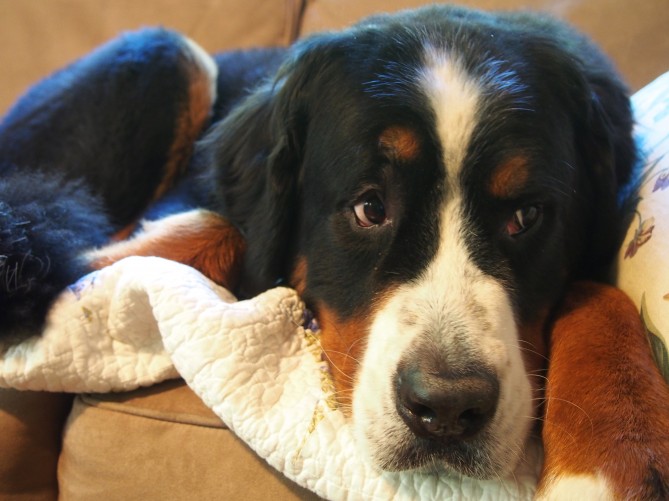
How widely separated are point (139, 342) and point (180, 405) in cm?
18

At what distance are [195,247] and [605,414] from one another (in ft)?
3.63

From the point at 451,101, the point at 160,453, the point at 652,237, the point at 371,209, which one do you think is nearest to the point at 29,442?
the point at 160,453

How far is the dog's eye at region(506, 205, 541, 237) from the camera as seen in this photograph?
1.31 m

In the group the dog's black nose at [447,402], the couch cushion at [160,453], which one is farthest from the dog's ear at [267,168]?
the dog's black nose at [447,402]

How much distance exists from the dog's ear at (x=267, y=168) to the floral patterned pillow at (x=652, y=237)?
80 centimetres

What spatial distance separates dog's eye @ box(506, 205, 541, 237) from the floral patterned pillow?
0.83ft

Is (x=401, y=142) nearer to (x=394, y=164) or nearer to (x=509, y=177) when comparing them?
(x=394, y=164)

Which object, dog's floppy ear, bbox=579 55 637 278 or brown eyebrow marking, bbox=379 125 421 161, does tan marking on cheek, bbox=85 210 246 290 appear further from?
dog's floppy ear, bbox=579 55 637 278

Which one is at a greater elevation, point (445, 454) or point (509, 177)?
point (509, 177)

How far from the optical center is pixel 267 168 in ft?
5.03

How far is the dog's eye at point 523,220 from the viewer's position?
131 cm

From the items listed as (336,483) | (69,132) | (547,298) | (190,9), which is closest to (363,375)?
(336,483)

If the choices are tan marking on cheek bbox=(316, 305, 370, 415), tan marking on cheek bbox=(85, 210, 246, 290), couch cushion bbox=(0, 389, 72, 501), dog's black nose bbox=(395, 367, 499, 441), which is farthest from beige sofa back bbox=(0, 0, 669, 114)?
dog's black nose bbox=(395, 367, 499, 441)

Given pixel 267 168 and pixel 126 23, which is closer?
pixel 267 168
